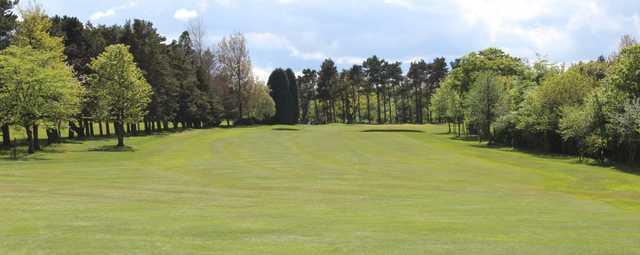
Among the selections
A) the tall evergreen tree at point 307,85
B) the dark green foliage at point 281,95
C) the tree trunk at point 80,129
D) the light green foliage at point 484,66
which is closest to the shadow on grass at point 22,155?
the tree trunk at point 80,129

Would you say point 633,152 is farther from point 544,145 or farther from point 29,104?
point 29,104

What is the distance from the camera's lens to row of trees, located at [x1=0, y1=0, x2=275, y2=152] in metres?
49.7

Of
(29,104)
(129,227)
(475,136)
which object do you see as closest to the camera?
(129,227)

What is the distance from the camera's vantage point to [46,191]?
2450 cm

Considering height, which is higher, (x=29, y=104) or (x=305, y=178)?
(x=29, y=104)

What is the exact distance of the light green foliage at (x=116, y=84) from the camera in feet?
194

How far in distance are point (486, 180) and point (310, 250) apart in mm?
24435

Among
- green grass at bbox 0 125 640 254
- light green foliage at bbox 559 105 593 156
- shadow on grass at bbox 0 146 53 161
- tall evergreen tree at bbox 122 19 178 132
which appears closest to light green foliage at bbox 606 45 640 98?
light green foliage at bbox 559 105 593 156

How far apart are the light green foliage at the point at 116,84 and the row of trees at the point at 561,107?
40.2 meters

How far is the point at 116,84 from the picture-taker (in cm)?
5953

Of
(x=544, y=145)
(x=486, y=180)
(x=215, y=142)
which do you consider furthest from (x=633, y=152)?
(x=215, y=142)

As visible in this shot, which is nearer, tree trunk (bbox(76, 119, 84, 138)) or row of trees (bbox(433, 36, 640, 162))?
row of trees (bbox(433, 36, 640, 162))

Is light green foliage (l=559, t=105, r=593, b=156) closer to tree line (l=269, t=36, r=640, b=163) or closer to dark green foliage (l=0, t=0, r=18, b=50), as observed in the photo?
tree line (l=269, t=36, r=640, b=163)

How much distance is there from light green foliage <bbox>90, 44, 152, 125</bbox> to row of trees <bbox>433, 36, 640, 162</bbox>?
4021cm
